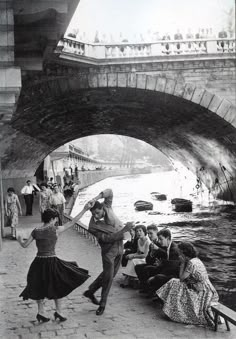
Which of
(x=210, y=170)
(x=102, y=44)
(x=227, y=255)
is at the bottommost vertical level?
(x=227, y=255)

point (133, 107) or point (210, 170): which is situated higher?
point (133, 107)

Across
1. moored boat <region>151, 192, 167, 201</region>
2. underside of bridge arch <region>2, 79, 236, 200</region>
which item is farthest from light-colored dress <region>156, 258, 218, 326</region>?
moored boat <region>151, 192, 167, 201</region>

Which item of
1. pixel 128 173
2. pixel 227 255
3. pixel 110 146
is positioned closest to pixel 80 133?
pixel 227 255

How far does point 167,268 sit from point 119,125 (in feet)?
63.5

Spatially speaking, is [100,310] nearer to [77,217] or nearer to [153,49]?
[77,217]

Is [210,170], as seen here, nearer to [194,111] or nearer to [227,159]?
[227,159]

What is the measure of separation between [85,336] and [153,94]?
1197cm

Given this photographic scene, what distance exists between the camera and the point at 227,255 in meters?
13.4

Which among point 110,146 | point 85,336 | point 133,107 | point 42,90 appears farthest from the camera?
point 110,146

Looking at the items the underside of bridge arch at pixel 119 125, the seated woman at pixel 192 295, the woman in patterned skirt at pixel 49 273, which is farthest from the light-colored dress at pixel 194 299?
the underside of bridge arch at pixel 119 125

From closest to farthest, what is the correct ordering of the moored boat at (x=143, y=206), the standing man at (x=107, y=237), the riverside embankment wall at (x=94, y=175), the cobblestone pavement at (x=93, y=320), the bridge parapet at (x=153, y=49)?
the cobblestone pavement at (x=93, y=320)
the standing man at (x=107, y=237)
the bridge parapet at (x=153, y=49)
the moored boat at (x=143, y=206)
the riverside embankment wall at (x=94, y=175)

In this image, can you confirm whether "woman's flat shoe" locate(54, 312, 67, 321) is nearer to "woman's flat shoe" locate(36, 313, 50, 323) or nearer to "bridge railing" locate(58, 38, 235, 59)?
"woman's flat shoe" locate(36, 313, 50, 323)

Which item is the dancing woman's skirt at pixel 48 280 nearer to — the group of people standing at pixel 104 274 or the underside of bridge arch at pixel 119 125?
the group of people standing at pixel 104 274

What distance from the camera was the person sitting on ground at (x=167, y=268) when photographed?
19.7 feet
